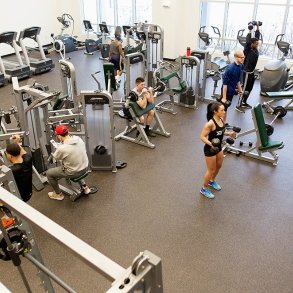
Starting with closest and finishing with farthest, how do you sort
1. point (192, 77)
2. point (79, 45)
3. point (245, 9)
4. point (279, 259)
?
point (279, 259), point (192, 77), point (245, 9), point (79, 45)

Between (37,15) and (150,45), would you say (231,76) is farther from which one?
(37,15)

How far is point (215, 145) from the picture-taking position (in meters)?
4.22

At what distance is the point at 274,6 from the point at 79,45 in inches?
275

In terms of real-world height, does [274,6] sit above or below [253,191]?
above

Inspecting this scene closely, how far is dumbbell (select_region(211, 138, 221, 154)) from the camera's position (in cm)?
420

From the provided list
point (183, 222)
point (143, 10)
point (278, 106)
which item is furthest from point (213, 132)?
point (143, 10)

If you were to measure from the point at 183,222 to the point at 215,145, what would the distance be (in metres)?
1.06

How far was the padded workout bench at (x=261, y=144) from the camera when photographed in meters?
5.13

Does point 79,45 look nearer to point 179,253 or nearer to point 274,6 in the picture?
point 274,6

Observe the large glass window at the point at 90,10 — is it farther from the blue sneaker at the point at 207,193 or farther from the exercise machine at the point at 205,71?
the blue sneaker at the point at 207,193

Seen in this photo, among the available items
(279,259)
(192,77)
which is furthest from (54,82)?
(279,259)

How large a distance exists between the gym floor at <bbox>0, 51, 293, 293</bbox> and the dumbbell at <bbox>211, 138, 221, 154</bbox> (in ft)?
2.54

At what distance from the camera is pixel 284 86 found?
8.28 metres

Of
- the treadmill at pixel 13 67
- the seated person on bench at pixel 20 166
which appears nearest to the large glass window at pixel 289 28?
the treadmill at pixel 13 67
